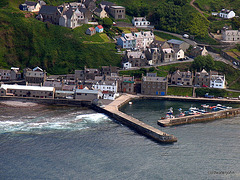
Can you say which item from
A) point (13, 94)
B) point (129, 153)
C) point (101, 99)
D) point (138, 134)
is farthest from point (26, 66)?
point (129, 153)

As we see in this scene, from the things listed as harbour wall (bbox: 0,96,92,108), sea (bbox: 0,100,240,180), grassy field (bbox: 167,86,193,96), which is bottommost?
sea (bbox: 0,100,240,180)

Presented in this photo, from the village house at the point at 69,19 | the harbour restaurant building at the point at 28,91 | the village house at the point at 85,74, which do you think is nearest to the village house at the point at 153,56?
the village house at the point at 85,74

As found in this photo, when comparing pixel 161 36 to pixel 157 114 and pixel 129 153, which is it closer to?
pixel 157 114

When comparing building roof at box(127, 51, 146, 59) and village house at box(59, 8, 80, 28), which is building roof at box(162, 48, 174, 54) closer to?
building roof at box(127, 51, 146, 59)

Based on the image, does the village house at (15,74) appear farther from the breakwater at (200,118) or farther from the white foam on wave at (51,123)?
the breakwater at (200,118)

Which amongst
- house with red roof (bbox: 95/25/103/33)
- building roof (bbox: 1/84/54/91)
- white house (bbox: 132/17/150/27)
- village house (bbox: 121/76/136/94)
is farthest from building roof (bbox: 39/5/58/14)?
village house (bbox: 121/76/136/94)

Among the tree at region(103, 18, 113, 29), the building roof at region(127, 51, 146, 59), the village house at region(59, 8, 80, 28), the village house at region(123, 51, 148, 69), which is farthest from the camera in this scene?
the tree at region(103, 18, 113, 29)

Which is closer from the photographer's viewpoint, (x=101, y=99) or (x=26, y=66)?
(x=101, y=99)
